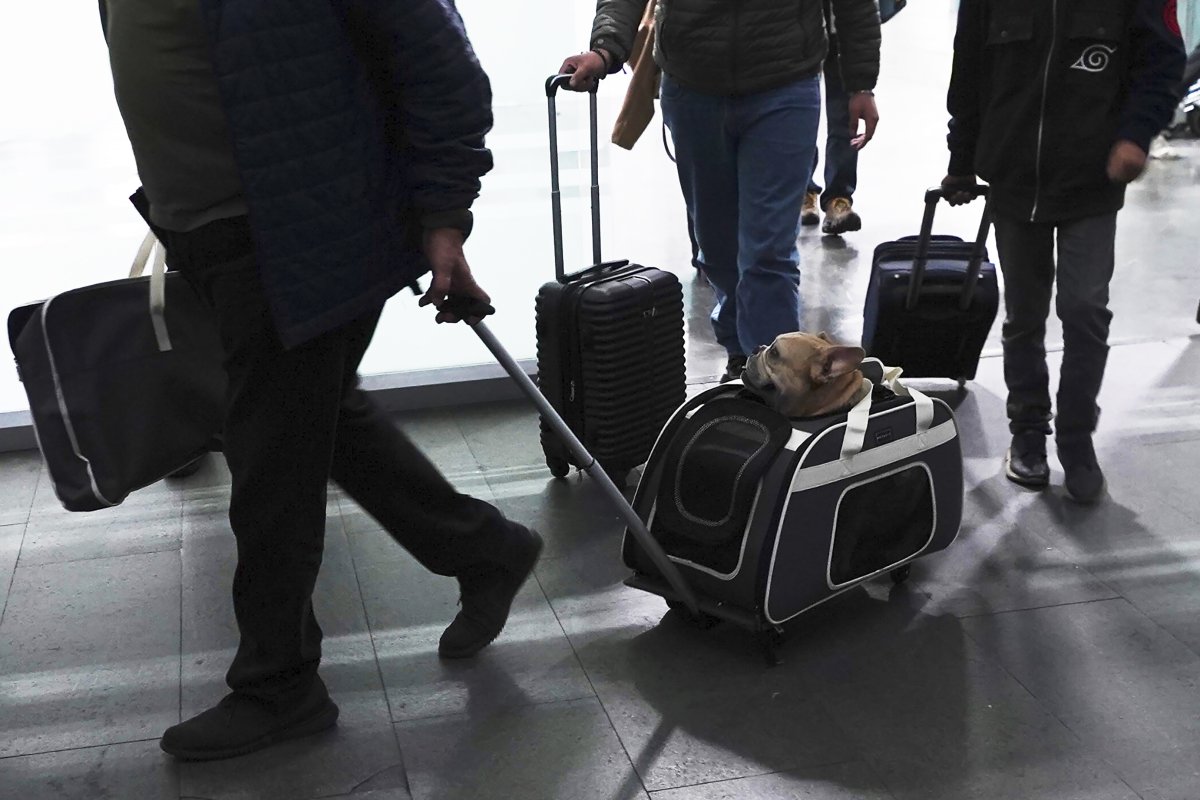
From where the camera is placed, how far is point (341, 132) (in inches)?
73.5

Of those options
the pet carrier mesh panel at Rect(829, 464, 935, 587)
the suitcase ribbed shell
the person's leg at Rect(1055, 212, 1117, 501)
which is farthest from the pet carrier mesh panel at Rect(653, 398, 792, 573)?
the person's leg at Rect(1055, 212, 1117, 501)

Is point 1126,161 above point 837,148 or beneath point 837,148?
above

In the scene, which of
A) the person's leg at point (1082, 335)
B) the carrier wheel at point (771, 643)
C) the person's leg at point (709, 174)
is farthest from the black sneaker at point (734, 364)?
the carrier wheel at point (771, 643)

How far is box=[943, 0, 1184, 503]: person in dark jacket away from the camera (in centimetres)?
270

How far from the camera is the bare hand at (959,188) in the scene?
307 centimetres

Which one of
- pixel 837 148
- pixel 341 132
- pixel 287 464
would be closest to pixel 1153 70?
pixel 341 132

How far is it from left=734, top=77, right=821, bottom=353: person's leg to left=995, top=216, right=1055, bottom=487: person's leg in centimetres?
50

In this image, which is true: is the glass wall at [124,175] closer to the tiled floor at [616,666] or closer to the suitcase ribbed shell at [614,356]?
the tiled floor at [616,666]

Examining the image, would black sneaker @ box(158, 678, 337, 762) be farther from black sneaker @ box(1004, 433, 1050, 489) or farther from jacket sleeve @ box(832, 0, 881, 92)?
jacket sleeve @ box(832, 0, 881, 92)

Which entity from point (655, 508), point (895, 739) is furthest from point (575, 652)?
point (895, 739)

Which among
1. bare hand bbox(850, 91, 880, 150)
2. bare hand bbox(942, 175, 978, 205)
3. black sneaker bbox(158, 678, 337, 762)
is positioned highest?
bare hand bbox(850, 91, 880, 150)

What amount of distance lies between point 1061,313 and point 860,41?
2.76ft

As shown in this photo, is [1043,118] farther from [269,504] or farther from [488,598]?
[269,504]

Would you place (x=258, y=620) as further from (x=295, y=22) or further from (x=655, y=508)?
(x=295, y=22)
